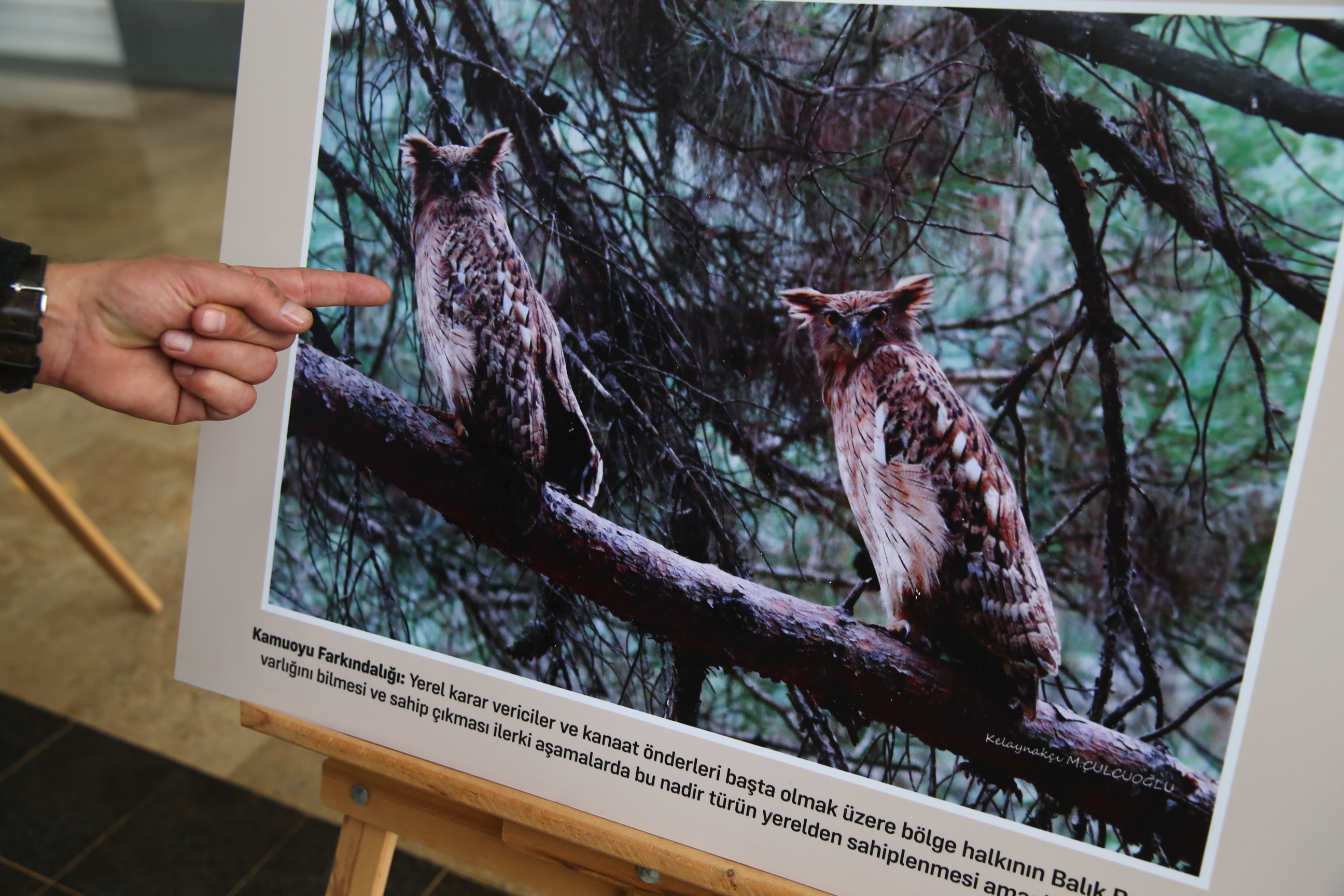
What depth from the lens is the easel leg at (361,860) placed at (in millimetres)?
1284

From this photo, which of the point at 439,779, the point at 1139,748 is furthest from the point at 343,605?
the point at 1139,748

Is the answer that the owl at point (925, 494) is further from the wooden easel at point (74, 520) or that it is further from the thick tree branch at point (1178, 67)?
the wooden easel at point (74, 520)

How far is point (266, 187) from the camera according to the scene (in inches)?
47.9

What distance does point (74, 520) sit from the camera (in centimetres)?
250

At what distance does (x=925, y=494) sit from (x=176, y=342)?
36.1 inches

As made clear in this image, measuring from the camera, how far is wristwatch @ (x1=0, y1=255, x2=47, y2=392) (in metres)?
1.10

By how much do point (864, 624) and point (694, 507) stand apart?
231 mm

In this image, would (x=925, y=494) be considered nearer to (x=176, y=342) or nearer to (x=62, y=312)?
(x=176, y=342)

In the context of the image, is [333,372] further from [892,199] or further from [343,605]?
[892,199]

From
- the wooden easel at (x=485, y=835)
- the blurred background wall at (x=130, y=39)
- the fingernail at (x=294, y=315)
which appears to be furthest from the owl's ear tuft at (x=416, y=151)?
the blurred background wall at (x=130, y=39)

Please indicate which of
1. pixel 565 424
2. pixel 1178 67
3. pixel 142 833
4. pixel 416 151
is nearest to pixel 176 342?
pixel 416 151

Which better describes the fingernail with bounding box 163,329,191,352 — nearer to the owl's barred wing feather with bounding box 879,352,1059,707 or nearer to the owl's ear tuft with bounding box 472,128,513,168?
the owl's ear tuft with bounding box 472,128,513,168

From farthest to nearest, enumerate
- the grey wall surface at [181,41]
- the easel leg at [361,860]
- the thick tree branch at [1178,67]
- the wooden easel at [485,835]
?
the grey wall surface at [181,41] < the easel leg at [361,860] < the wooden easel at [485,835] < the thick tree branch at [1178,67]

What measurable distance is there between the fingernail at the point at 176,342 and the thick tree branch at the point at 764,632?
0.14 metres
